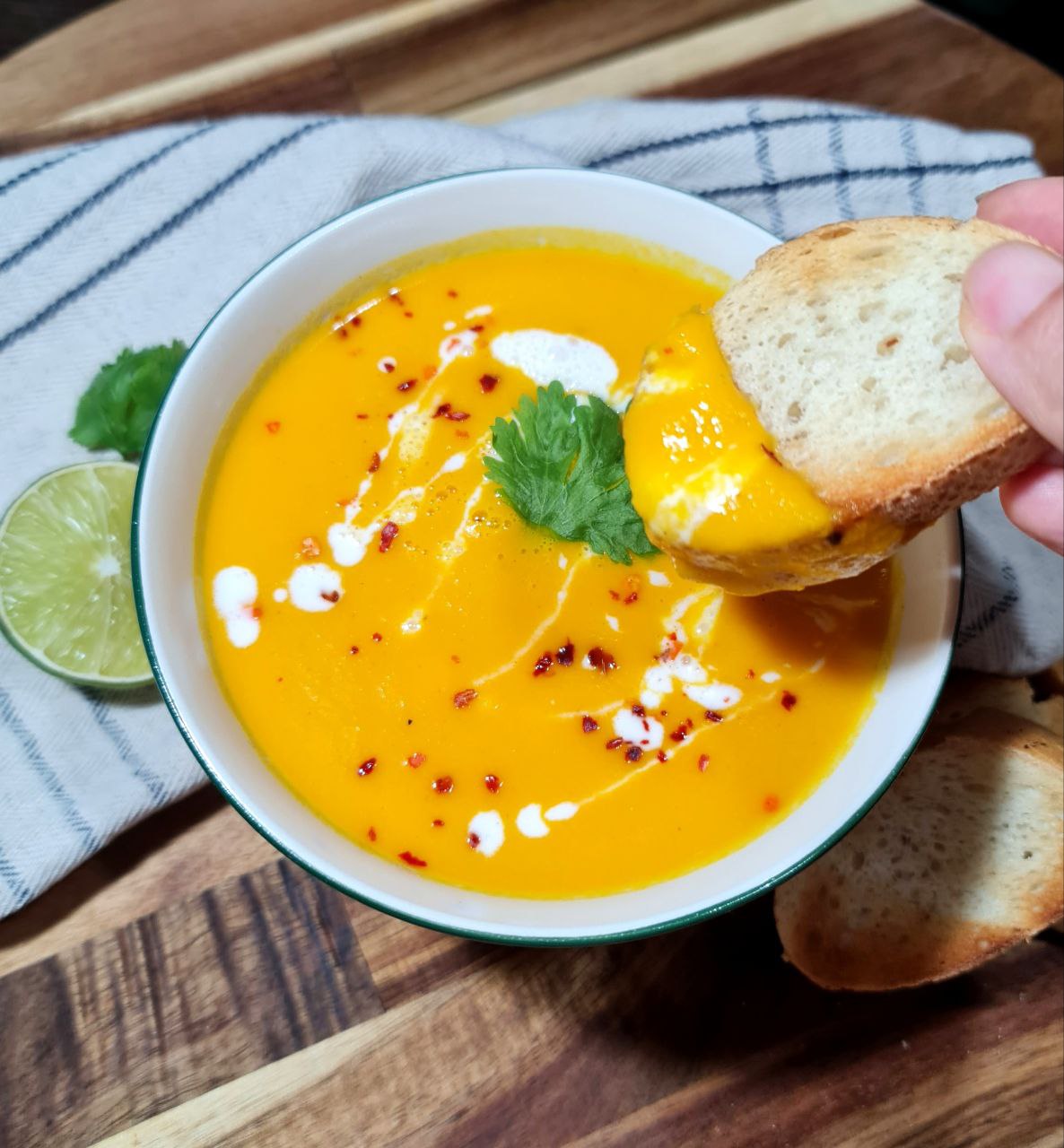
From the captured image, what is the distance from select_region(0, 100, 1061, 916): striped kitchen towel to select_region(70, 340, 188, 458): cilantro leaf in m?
0.06

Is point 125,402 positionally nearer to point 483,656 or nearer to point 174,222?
point 174,222

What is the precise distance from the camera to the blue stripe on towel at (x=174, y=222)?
82.7 inches

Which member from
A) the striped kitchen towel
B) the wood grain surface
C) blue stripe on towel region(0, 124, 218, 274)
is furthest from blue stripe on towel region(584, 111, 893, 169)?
the wood grain surface

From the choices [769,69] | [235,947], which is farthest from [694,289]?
[235,947]

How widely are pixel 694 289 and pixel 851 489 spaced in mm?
785

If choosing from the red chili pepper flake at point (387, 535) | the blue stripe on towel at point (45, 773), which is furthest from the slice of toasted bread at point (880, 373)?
the blue stripe on towel at point (45, 773)

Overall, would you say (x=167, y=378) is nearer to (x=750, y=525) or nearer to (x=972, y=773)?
(x=750, y=525)

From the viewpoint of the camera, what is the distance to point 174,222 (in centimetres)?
213

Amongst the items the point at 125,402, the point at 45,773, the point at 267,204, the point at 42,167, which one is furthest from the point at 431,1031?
the point at 42,167

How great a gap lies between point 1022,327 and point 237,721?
1249 millimetres

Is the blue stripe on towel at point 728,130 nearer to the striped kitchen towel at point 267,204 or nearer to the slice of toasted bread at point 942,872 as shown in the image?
the striped kitchen towel at point 267,204

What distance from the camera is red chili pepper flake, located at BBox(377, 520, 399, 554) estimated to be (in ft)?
5.82

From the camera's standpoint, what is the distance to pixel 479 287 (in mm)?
2008

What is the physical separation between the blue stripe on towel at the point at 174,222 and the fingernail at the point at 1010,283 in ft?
4.55
